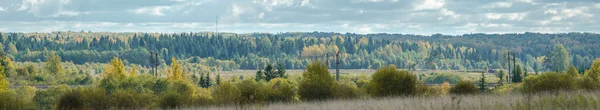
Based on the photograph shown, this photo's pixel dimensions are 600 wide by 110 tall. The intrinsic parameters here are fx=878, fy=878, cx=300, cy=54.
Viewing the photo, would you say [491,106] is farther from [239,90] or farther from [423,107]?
[239,90]

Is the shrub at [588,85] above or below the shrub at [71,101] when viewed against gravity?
above

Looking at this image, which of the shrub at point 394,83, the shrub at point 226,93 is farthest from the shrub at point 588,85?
the shrub at point 226,93

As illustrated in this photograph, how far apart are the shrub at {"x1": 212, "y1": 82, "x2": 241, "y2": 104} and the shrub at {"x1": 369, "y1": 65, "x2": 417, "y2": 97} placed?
17.7 ft

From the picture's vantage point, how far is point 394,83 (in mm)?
34375

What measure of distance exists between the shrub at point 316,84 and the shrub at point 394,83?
298 centimetres

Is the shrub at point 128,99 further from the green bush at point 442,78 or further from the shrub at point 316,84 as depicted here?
the green bush at point 442,78

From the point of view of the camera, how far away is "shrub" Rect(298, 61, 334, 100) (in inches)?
1465

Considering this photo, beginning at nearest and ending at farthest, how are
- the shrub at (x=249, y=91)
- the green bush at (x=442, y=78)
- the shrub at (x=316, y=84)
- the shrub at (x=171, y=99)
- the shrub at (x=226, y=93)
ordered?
the shrub at (x=226, y=93), the shrub at (x=249, y=91), the shrub at (x=171, y=99), the shrub at (x=316, y=84), the green bush at (x=442, y=78)

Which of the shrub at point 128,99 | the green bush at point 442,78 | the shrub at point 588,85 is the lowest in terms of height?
the green bush at point 442,78

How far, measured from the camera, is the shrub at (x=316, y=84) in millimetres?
37219

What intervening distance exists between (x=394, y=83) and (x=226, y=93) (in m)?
6.80

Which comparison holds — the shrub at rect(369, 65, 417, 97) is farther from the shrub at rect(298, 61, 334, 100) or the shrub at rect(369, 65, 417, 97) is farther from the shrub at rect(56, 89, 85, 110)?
the shrub at rect(56, 89, 85, 110)

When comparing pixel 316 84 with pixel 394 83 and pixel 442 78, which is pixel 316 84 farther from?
pixel 442 78

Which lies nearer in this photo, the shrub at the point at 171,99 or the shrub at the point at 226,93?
the shrub at the point at 226,93
